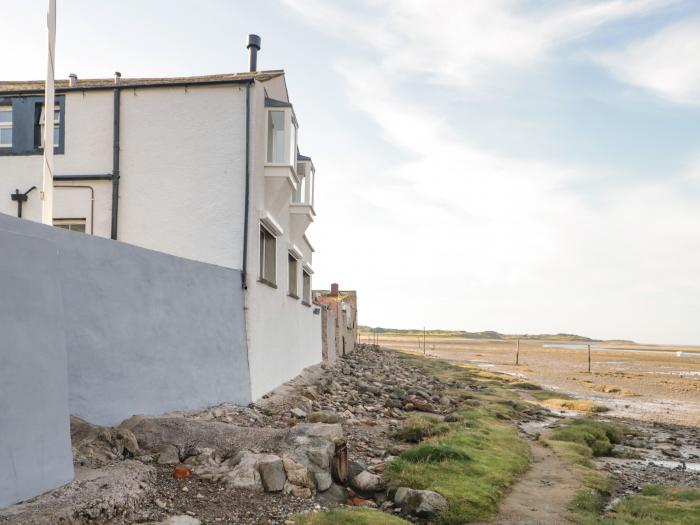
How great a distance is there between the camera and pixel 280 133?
14219 mm

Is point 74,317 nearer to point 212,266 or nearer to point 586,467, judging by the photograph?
point 212,266

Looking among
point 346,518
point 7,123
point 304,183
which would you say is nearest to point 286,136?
point 304,183

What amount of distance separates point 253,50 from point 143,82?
4.31 meters

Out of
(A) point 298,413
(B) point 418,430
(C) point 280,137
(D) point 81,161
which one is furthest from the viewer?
(C) point 280,137

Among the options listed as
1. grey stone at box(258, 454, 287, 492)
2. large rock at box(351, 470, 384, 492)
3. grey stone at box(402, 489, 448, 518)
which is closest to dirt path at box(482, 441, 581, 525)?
grey stone at box(402, 489, 448, 518)

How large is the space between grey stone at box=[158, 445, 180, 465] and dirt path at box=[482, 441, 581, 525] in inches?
156

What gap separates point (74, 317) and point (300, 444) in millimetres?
3429

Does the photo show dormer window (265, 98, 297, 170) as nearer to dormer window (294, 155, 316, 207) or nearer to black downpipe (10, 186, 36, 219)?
dormer window (294, 155, 316, 207)

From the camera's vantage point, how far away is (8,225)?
605 centimetres

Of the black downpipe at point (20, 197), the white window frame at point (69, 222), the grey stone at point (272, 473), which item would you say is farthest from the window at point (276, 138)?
the grey stone at point (272, 473)

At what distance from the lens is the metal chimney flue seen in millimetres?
16859

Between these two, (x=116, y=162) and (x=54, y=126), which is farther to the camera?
(x=54, y=126)

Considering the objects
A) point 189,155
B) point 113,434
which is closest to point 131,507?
point 113,434

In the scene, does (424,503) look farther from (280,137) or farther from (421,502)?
(280,137)
